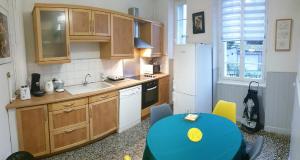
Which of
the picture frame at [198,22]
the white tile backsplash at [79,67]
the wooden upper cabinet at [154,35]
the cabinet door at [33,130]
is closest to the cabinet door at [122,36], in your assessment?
the white tile backsplash at [79,67]

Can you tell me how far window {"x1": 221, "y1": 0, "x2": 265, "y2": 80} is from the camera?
3984 mm

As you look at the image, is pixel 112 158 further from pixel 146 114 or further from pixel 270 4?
pixel 270 4

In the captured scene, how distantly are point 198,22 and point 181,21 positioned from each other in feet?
2.48

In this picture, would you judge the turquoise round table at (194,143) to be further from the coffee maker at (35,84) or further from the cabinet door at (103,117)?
the coffee maker at (35,84)

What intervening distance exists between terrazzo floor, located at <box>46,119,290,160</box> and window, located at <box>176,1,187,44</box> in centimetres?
263

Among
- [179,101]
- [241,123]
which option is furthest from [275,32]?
[179,101]

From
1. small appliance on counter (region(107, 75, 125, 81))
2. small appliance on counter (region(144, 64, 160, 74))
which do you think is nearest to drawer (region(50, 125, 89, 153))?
small appliance on counter (region(107, 75, 125, 81))

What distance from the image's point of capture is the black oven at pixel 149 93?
4398 millimetres

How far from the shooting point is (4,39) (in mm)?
2490

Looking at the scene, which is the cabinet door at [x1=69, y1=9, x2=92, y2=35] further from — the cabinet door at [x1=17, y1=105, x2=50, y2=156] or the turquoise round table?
the turquoise round table

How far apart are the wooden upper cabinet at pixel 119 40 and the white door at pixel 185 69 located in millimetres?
985

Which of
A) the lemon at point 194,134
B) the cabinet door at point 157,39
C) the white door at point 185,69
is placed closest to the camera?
the lemon at point 194,134

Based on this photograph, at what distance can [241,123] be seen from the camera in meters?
4.16

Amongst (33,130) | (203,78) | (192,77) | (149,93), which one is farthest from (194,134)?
(149,93)
